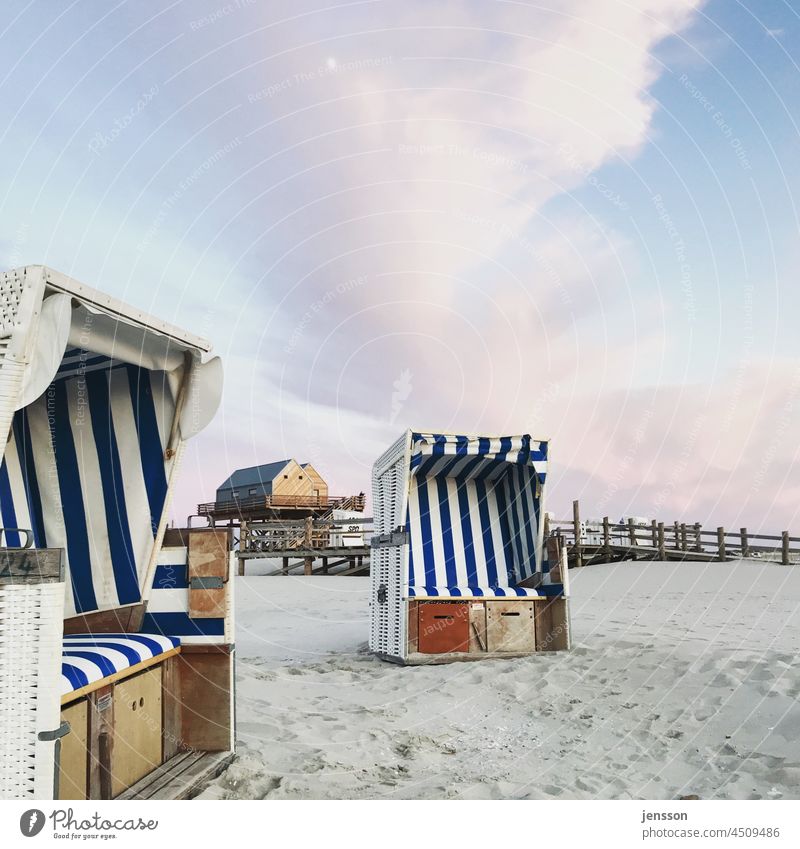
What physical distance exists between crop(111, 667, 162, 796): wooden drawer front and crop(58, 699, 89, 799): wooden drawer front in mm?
234

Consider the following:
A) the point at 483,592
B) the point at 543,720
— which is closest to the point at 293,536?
the point at 483,592

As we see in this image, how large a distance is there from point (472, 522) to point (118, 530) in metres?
5.04

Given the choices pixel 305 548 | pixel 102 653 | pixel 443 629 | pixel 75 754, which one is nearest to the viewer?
pixel 75 754

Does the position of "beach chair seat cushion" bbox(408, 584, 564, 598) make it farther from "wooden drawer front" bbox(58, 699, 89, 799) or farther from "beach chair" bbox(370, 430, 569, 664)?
"wooden drawer front" bbox(58, 699, 89, 799)

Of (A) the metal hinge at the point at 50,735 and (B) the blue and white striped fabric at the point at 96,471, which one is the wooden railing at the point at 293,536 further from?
(A) the metal hinge at the point at 50,735

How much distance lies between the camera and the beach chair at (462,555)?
687cm

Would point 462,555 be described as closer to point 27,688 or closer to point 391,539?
point 391,539

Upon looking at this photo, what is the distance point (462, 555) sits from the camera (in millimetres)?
8086

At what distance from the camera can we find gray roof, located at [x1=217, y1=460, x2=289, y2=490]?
31545 mm

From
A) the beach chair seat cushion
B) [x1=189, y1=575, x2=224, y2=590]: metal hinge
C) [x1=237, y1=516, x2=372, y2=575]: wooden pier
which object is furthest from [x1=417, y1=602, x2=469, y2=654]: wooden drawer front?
[x1=237, y1=516, x2=372, y2=575]: wooden pier

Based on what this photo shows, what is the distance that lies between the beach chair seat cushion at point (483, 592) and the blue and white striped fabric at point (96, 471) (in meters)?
3.62

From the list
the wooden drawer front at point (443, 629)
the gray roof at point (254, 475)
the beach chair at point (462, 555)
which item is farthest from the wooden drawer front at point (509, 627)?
the gray roof at point (254, 475)

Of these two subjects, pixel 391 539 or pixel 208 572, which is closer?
pixel 208 572
